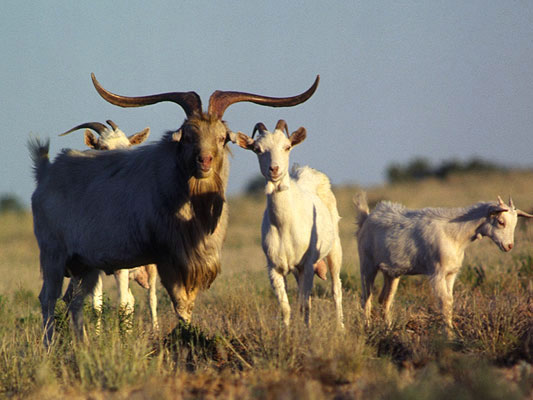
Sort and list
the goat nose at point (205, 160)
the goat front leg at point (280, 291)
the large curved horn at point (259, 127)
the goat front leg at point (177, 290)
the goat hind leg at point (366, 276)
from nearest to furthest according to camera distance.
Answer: the goat nose at point (205, 160)
the goat front leg at point (177, 290)
the goat front leg at point (280, 291)
the large curved horn at point (259, 127)
the goat hind leg at point (366, 276)

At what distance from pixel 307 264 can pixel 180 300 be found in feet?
5.22

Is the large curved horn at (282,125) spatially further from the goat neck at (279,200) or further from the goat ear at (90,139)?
the goat ear at (90,139)

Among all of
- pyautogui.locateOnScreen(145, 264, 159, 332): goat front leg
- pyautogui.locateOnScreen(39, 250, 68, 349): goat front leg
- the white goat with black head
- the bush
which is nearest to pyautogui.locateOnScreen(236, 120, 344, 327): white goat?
the white goat with black head

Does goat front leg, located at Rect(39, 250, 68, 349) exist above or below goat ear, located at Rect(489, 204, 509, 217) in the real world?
A: below

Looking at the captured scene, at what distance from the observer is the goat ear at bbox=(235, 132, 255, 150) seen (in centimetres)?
767

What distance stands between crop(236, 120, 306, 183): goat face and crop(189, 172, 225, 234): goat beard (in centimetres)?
59

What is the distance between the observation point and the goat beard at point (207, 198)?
724 centimetres

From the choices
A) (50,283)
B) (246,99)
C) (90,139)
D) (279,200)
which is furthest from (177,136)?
(90,139)

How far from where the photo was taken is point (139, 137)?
441 inches

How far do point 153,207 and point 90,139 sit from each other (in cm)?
381

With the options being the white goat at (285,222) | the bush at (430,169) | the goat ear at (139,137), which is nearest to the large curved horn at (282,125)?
the white goat at (285,222)

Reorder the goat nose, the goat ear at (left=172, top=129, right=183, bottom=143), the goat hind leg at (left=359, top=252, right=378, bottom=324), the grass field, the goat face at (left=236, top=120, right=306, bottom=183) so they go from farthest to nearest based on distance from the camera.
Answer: the goat hind leg at (left=359, top=252, right=378, bottom=324)
the goat face at (left=236, top=120, right=306, bottom=183)
the goat ear at (left=172, top=129, right=183, bottom=143)
the goat nose
the grass field

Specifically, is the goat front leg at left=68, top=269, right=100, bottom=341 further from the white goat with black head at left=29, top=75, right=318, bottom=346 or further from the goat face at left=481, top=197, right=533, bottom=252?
the goat face at left=481, top=197, right=533, bottom=252

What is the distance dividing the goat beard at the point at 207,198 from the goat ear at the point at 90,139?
4004 millimetres
